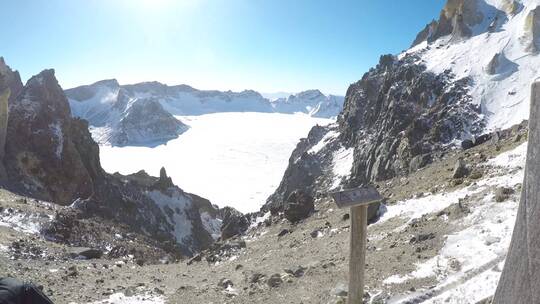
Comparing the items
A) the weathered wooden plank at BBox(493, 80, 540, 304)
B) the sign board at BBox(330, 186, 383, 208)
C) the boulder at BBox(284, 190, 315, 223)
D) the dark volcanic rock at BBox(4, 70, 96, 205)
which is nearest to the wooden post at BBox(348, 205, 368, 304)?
the sign board at BBox(330, 186, 383, 208)

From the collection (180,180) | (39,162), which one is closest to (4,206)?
(39,162)

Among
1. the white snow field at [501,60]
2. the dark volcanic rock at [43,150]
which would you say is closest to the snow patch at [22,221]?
the dark volcanic rock at [43,150]

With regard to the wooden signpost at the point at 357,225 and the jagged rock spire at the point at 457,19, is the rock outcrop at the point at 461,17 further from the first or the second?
the wooden signpost at the point at 357,225

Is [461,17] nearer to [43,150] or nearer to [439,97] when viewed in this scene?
[439,97]

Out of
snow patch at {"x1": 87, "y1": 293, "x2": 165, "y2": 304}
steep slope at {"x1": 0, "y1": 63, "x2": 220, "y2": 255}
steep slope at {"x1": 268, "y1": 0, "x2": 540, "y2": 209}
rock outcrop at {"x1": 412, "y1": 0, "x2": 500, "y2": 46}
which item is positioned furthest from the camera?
rock outcrop at {"x1": 412, "y1": 0, "x2": 500, "y2": 46}

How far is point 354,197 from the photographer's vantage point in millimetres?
A: 8234

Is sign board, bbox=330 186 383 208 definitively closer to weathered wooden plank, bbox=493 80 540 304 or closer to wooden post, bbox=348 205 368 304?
wooden post, bbox=348 205 368 304

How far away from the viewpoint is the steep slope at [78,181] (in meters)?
38.5

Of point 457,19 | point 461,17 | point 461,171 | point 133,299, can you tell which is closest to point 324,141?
point 457,19

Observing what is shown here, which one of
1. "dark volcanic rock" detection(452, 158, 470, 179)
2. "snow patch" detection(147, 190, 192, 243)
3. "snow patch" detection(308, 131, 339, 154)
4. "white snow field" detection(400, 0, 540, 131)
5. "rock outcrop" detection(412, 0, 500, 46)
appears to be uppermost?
"rock outcrop" detection(412, 0, 500, 46)

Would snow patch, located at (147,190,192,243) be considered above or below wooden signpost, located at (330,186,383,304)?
below

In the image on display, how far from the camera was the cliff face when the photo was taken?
161 feet

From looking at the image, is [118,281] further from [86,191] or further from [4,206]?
[86,191]

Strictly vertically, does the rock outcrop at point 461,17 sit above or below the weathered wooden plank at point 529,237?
above
